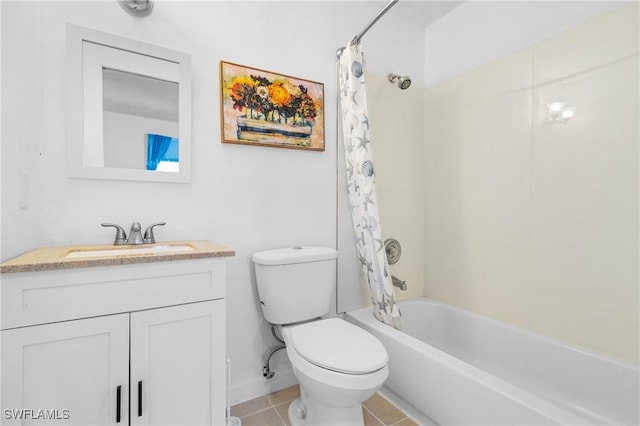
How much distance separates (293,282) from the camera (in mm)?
1560

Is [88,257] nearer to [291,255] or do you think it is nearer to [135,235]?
[135,235]

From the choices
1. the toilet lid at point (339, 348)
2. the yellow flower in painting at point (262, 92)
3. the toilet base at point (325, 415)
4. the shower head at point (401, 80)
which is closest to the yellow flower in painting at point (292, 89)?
the yellow flower in painting at point (262, 92)

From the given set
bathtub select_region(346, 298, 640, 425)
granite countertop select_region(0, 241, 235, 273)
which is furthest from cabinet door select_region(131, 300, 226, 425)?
bathtub select_region(346, 298, 640, 425)

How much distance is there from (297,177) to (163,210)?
0.74 metres

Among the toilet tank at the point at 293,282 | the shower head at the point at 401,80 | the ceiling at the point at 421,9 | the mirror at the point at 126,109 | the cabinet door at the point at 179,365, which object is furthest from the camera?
the ceiling at the point at 421,9

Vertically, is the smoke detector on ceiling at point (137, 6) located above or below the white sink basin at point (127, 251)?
above

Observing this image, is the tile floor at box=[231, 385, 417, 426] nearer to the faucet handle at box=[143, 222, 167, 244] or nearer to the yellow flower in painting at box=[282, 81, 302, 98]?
the faucet handle at box=[143, 222, 167, 244]

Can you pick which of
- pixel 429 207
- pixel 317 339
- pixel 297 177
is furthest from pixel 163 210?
pixel 429 207

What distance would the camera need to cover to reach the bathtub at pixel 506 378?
3.72 ft

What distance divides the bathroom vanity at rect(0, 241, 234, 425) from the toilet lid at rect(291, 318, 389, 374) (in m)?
0.34

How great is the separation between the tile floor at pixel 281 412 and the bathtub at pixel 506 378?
89 mm

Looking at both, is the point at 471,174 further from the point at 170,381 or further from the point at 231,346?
the point at 170,381

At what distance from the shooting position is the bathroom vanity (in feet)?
3.00

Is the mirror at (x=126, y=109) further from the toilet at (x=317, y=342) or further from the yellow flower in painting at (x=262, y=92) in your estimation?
the toilet at (x=317, y=342)
